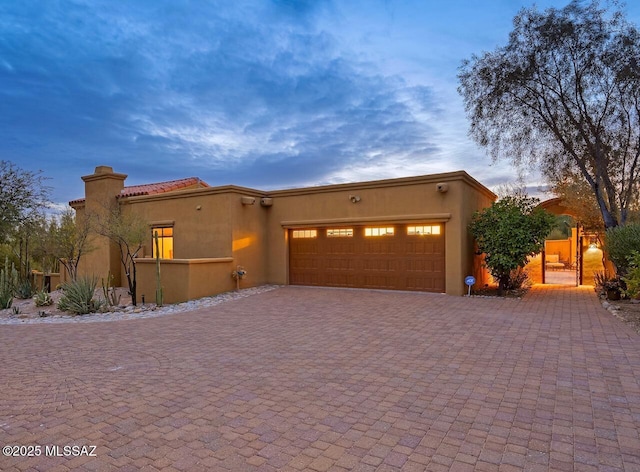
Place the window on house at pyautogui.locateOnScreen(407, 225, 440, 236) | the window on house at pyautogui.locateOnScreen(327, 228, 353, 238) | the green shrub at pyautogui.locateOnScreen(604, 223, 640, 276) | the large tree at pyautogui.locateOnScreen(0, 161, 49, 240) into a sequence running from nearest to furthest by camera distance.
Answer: the green shrub at pyautogui.locateOnScreen(604, 223, 640, 276)
the window on house at pyautogui.locateOnScreen(407, 225, 440, 236)
the large tree at pyautogui.locateOnScreen(0, 161, 49, 240)
the window on house at pyautogui.locateOnScreen(327, 228, 353, 238)

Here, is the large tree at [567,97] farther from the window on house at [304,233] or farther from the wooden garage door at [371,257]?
the window on house at [304,233]

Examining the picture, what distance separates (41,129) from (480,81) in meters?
18.3

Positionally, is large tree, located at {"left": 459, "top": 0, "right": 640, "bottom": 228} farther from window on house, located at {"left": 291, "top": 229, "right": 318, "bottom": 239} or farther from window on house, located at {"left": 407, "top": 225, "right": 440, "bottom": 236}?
window on house, located at {"left": 291, "top": 229, "right": 318, "bottom": 239}

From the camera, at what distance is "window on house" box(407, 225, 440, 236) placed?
13.2 metres

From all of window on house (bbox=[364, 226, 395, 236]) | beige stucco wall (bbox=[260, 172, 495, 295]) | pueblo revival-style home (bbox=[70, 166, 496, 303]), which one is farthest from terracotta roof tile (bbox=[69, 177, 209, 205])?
window on house (bbox=[364, 226, 395, 236])

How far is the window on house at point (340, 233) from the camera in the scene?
14.6 m

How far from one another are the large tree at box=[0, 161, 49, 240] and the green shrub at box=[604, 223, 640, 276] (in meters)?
18.5

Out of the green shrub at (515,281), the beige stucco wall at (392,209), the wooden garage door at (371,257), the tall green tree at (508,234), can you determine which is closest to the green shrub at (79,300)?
the beige stucco wall at (392,209)

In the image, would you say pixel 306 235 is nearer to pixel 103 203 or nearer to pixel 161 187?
pixel 161 187

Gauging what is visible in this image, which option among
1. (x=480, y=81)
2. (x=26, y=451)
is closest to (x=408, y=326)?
(x=26, y=451)

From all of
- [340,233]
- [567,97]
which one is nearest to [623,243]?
[567,97]

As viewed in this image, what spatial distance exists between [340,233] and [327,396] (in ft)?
34.4

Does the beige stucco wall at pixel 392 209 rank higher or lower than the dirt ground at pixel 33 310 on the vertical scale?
higher

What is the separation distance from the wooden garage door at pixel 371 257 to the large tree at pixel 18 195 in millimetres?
9103
